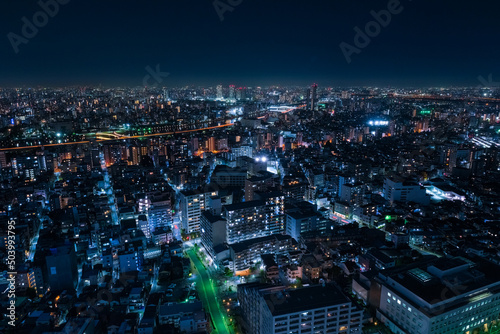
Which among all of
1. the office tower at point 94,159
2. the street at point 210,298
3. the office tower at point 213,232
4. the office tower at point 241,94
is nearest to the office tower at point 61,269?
the street at point 210,298

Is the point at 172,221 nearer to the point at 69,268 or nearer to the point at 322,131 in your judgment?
the point at 69,268

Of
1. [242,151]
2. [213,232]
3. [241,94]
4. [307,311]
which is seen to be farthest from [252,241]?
[241,94]

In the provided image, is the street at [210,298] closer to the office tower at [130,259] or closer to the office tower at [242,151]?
the office tower at [130,259]

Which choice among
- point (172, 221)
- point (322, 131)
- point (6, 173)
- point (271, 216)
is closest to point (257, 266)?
point (271, 216)

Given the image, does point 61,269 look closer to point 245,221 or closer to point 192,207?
point 192,207

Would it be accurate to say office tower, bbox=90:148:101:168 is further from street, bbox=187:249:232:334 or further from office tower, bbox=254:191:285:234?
office tower, bbox=254:191:285:234
